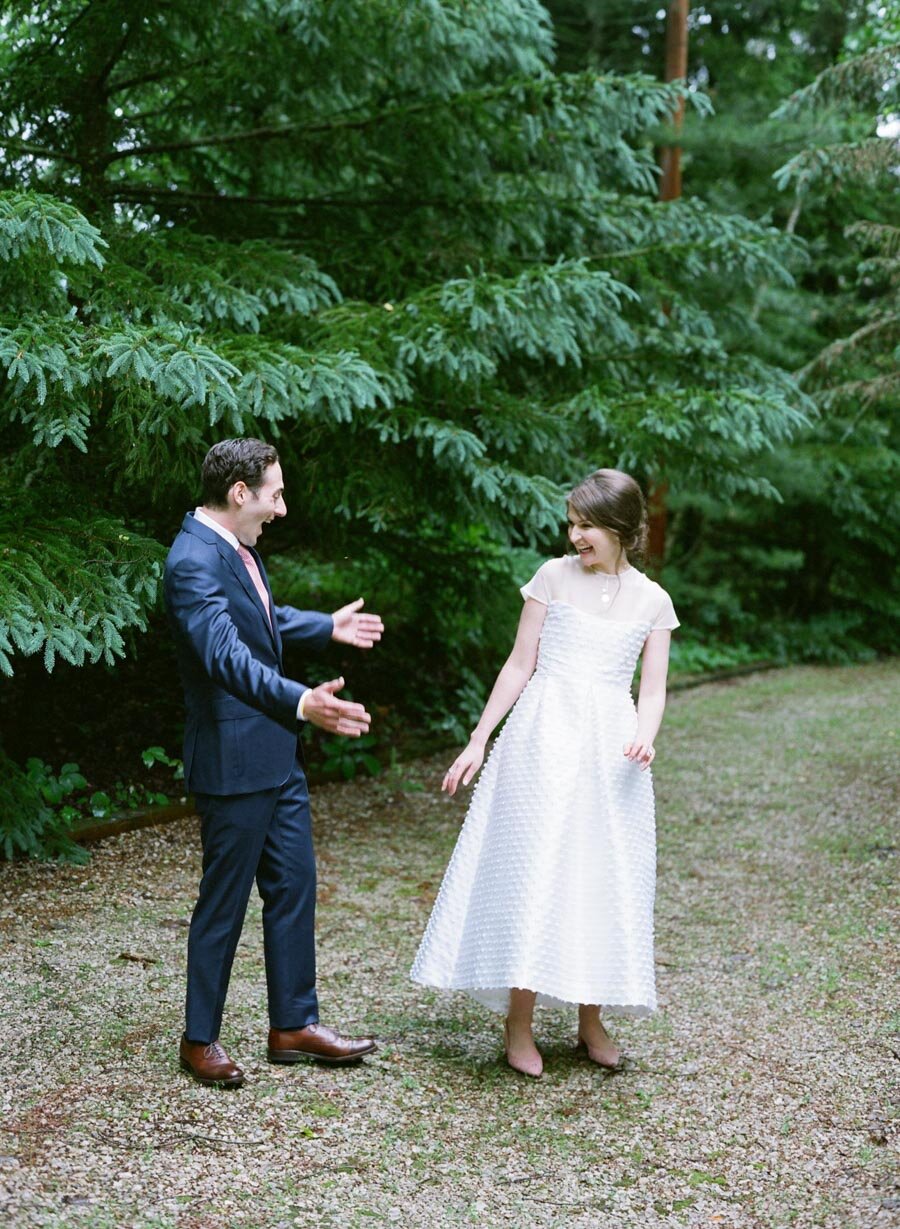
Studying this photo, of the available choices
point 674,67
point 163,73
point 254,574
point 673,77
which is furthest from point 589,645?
point 674,67

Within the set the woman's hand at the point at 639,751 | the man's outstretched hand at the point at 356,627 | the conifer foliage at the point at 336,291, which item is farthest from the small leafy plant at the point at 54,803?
the woman's hand at the point at 639,751

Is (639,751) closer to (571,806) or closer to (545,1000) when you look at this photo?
(571,806)

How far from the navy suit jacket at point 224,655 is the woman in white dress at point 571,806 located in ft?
1.97

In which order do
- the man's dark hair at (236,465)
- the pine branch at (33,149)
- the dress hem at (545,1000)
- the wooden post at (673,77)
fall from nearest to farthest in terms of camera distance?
the man's dark hair at (236,465)
the dress hem at (545,1000)
the pine branch at (33,149)
the wooden post at (673,77)

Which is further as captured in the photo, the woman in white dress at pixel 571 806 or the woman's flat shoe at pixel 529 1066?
the woman's flat shoe at pixel 529 1066

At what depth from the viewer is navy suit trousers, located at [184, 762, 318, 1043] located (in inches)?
134

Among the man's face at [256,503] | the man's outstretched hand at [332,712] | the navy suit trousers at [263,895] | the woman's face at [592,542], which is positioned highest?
the man's face at [256,503]

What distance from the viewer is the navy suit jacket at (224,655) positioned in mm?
3195

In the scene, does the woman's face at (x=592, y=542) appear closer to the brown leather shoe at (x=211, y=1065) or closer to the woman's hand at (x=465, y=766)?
the woman's hand at (x=465, y=766)

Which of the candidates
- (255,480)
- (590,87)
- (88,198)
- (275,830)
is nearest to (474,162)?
(590,87)

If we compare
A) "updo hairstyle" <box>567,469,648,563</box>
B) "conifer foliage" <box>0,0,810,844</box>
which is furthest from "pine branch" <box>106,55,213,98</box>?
"updo hairstyle" <box>567,469,648,563</box>

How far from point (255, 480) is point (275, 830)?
3.32 ft

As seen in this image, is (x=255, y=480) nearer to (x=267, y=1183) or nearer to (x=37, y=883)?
(x=267, y=1183)

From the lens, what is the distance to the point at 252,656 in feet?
10.9
